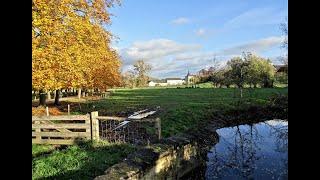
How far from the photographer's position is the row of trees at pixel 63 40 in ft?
54.7

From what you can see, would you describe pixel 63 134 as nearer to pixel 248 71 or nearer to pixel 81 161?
pixel 81 161

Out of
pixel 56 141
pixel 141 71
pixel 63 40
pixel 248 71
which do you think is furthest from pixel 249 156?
pixel 141 71

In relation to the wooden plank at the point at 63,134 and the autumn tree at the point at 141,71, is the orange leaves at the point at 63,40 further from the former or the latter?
the autumn tree at the point at 141,71

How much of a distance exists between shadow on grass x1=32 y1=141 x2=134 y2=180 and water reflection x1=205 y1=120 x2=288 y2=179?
4.31 m

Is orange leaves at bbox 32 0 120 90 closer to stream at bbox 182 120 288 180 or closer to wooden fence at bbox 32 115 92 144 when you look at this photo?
wooden fence at bbox 32 115 92 144

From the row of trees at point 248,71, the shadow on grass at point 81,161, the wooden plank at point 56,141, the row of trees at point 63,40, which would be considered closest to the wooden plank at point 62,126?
the wooden plank at point 56,141

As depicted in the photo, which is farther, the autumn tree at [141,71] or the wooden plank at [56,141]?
the autumn tree at [141,71]

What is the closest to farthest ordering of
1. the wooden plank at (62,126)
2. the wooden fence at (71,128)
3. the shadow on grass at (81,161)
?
the shadow on grass at (81,161)
the wooden fence at (71,128)
the wooden plank at (62,126)

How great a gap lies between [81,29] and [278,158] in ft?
39.2

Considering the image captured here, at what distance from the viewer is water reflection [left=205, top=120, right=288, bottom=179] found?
14.4 metres

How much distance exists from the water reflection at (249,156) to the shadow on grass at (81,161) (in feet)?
14.1

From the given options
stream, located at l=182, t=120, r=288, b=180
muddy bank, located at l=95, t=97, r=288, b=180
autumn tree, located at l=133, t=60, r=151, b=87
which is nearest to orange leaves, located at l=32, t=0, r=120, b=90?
muddy bank, located at l=95, t=97, r=288, b=180
